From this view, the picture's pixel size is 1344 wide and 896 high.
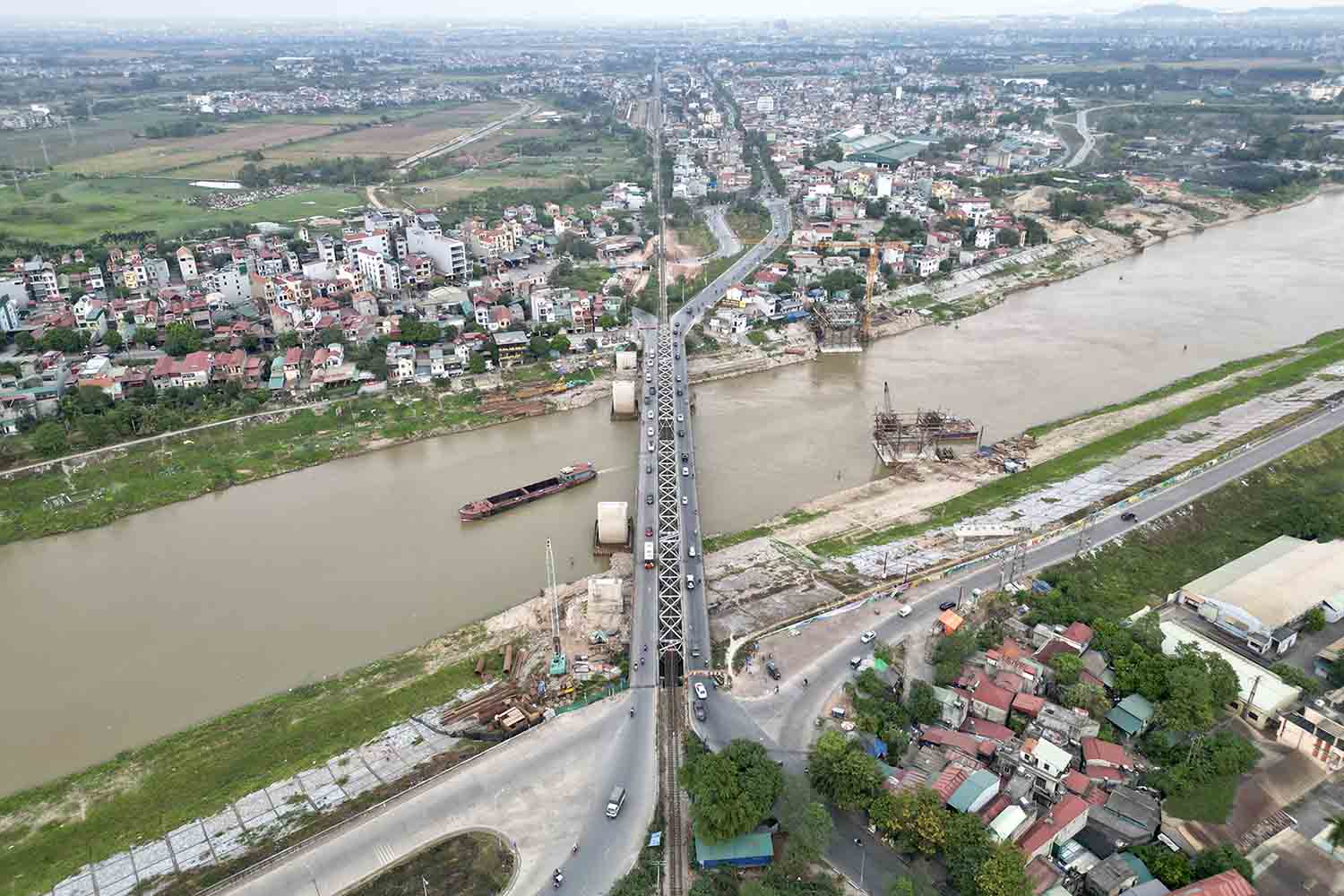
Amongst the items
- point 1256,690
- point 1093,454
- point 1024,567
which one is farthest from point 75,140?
point 1256,690

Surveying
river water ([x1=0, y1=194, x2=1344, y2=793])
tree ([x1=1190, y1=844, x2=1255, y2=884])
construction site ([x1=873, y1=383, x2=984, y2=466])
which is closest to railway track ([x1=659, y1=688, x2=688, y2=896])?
river water ([x1=0, y1=194, x2=1344, y2=793])

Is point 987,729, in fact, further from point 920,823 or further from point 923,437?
point 923,437

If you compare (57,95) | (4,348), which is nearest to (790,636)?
(4,348)

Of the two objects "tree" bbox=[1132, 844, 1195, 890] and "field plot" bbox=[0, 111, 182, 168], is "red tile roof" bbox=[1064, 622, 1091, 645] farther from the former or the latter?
"field plot" bbox=[0, 111, 182, 168]

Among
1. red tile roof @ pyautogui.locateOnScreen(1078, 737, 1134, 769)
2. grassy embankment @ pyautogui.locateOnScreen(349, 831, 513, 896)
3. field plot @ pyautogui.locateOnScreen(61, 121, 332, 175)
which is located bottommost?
grassy embankment @ pyautogui.locateOnScreen(349, 831, 513, 896)

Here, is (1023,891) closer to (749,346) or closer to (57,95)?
(749,346)

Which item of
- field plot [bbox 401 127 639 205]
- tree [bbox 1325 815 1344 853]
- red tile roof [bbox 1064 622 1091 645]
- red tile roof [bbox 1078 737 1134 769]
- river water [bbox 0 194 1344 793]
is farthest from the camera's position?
field plot [bbox 401 127 639 205]
